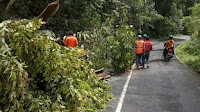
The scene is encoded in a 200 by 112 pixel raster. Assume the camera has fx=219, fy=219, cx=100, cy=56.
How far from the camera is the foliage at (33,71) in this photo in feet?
12.3

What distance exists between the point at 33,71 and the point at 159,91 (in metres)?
4.89

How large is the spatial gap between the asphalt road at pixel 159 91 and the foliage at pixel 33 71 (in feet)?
6.36

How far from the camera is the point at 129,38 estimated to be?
38.3 ft

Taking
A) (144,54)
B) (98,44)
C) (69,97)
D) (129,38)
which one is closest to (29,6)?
(98,44)

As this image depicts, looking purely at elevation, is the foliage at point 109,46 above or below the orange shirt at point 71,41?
below

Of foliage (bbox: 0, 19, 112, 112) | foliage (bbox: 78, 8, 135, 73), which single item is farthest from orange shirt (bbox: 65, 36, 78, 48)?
foliage (bbox: 0, 19, 112, 112)

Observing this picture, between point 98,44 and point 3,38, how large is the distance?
6.95m

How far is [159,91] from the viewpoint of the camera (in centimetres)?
777

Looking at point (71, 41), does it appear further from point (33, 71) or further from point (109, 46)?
point (33, 71)

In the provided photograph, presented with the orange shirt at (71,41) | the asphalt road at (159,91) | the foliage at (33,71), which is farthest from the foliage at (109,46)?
the foliage at (33,71)

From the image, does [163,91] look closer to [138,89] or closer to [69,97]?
[138,89]

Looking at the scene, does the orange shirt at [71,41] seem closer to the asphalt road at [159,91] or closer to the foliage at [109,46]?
the foliage at [109,46]

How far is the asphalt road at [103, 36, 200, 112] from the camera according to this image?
6.21 metres

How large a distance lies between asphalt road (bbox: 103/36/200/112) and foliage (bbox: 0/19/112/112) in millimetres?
1940
